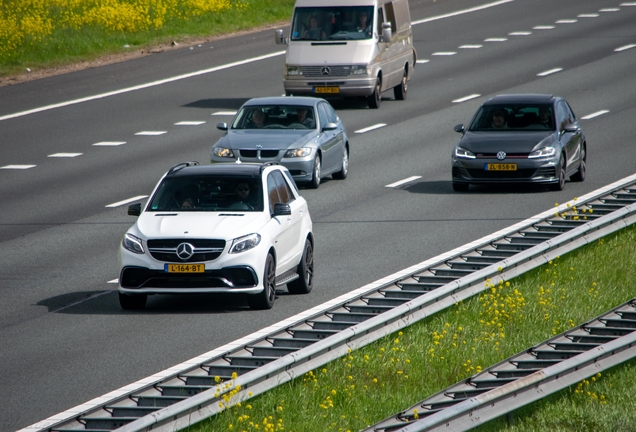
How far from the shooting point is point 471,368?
11578 millimetres

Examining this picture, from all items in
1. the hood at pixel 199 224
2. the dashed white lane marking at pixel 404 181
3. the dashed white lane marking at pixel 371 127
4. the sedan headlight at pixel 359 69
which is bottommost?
the dashed white lane marking at pixel 371 127

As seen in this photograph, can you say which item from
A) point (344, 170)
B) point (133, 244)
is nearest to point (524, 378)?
point (133, 244)

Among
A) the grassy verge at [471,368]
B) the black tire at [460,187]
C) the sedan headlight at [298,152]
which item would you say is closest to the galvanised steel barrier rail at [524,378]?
the grassy verge at [471,368]

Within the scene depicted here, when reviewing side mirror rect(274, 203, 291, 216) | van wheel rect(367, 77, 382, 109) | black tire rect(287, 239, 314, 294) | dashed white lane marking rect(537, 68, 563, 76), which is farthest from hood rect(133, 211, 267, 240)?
dashed white lane marking rect(537, 68, 563, 76)

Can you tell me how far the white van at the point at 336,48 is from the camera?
32.2m

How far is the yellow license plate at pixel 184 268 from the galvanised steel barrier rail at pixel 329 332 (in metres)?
1.21

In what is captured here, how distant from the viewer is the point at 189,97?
118 ft

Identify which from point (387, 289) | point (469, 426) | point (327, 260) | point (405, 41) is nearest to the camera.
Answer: point (469, 426)

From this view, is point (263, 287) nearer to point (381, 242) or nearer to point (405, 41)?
point (381, 242)

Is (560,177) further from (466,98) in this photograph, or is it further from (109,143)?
(466,98)

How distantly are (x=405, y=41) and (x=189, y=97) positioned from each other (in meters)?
5.96

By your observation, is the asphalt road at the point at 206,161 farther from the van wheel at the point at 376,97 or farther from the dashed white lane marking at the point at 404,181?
the van wheel at the point at 376,97

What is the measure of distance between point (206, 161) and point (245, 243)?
482 inches


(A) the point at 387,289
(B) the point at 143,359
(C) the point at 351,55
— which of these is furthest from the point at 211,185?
(C) the point at 351,55
